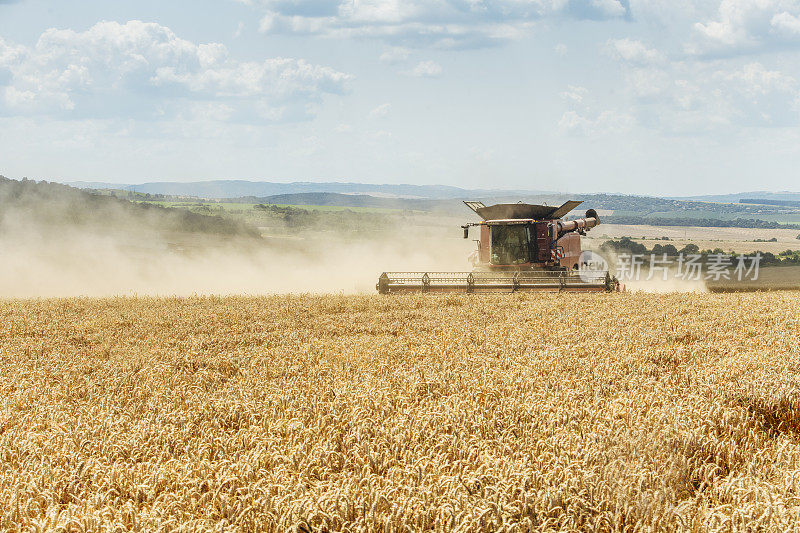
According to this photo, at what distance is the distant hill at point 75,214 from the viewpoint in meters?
37.7

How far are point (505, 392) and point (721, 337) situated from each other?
578 centimetres

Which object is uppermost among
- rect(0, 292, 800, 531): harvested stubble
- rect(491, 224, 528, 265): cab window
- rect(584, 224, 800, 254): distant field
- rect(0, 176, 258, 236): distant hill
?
rect(0, 176, 258, 236): distant hill

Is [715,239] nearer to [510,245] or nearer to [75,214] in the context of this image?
[75,214]

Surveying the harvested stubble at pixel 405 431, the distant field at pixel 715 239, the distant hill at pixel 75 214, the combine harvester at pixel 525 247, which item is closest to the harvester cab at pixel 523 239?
the combine harvester at pixel 525 247

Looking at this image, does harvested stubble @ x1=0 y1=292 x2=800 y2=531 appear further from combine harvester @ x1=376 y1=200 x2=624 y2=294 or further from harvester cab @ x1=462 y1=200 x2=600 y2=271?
harvester cab @ x1=462 y1=200 x2=600 y2=271

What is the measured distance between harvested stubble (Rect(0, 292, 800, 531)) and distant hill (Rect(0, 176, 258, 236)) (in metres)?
31.6

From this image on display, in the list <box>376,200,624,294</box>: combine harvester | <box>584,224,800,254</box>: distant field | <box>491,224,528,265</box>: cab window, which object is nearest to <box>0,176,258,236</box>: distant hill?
<box>376,200,624,294</box>: combine harvester

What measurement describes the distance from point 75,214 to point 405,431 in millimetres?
41182

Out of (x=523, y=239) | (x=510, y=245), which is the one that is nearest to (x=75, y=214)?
(x=510, y=245)

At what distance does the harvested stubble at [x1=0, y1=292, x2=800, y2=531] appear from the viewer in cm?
349

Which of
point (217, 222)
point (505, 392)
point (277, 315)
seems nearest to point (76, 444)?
point (505, 392)

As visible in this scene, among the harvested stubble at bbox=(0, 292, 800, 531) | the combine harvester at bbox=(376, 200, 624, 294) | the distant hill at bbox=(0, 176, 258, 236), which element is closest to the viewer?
the harvested stubble at bbox=(0, 292, 800, 531)

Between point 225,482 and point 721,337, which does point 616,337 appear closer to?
point 721,337

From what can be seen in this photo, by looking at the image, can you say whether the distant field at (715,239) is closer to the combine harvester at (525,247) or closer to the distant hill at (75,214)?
the distant hill at (75,214)
